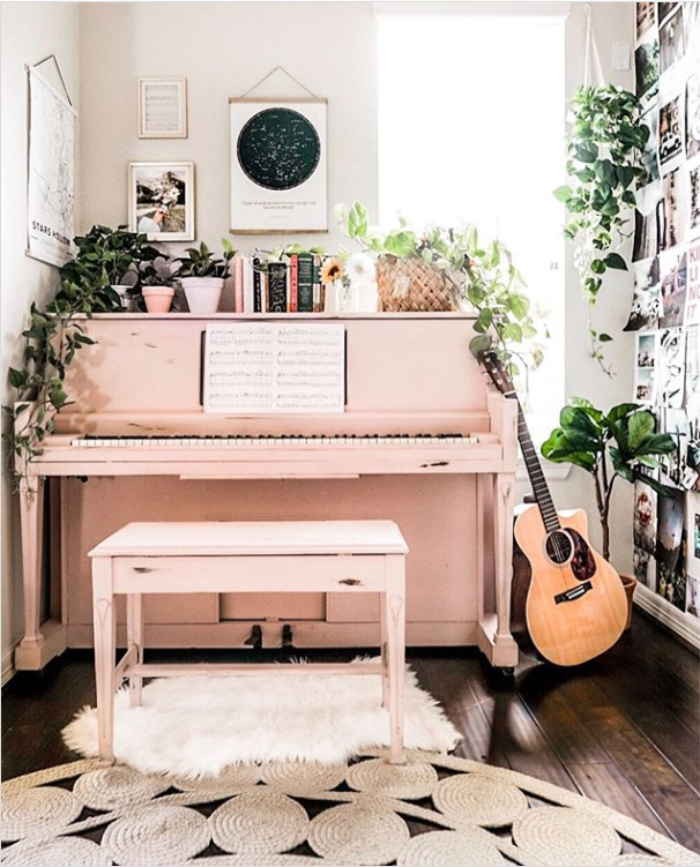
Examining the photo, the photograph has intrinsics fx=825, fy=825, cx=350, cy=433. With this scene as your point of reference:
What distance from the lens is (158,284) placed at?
3246 millimetres

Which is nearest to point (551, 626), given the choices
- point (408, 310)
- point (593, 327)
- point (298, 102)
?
point (408, 310)

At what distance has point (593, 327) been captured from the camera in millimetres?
3600

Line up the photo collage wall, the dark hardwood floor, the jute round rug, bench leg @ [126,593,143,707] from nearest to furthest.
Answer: the jute round rug → the dark hardwood floor → bench leg @ [126,593,143,707] → the photo collage wall

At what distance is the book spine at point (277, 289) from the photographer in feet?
10.3

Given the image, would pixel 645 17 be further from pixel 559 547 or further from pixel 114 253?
pixel 114 253

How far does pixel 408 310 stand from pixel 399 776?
1645mm

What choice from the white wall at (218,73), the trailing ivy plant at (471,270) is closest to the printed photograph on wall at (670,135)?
the white wall at (218,73)

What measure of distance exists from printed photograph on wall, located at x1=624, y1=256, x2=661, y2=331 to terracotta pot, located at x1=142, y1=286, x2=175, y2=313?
6.31ft

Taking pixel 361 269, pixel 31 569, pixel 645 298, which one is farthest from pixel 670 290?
pixel 31 569

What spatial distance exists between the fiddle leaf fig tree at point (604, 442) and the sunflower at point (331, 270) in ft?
3.45

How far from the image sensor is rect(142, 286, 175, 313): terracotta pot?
311 centimetres

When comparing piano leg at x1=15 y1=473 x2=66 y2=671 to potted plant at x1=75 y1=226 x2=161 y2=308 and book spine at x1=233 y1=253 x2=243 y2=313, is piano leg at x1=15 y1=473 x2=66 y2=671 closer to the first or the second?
potted plant at x1=75 y1=226 x2=161 y2=308

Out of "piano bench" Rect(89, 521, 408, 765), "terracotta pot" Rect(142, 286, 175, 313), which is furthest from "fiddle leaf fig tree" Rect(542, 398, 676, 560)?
"terracotta pot" Rect(142, 286, 175, 313)

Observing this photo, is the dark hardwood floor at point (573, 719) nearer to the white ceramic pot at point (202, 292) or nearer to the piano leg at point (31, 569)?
the piano leg at point (31, 569)
